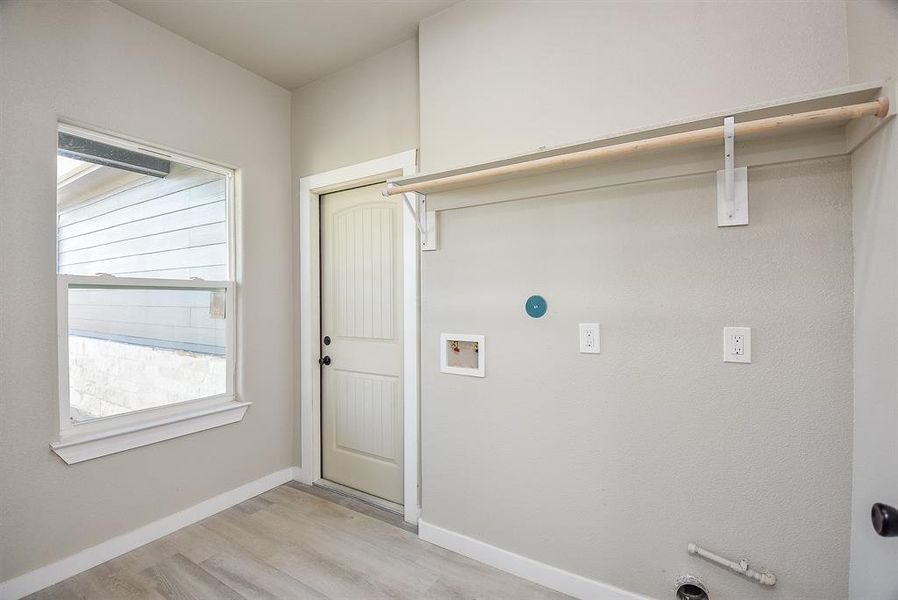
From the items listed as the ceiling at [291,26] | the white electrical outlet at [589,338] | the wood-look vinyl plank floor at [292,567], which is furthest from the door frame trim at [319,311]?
the white electrical outlet at [589,338]

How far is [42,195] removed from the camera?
71.2 inches

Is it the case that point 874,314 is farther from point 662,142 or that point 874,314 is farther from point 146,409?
point 146,409

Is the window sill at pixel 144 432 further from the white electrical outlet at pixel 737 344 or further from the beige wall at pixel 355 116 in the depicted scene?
the white electrical outlet at pixel 737 344

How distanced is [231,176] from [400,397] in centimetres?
182

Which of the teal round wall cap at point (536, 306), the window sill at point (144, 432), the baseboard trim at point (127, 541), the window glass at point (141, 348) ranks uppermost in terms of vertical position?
the teal round wall cap at point (536, 306)

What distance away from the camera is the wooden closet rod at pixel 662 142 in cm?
111

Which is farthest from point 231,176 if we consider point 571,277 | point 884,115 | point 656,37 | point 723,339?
point 884,115

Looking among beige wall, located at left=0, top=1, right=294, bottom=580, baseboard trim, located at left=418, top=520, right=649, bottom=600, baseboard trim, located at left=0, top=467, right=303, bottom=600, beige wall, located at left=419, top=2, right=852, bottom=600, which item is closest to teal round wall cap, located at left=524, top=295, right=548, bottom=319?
beige wall, located at left=419, top=2, right=852, bottom=600

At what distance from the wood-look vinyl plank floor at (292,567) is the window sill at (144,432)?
54 centimetres

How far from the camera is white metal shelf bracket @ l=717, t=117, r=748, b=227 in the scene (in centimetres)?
137

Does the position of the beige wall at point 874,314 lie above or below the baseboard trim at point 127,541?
above

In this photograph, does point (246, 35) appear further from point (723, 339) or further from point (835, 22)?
point (723, 339)

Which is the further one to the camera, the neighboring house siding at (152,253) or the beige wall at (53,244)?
the neighboring house siding at (152,253)

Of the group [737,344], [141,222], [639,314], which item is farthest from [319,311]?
[737,344]
